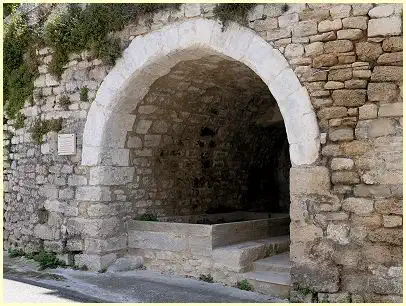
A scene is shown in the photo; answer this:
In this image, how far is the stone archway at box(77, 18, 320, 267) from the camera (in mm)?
5031

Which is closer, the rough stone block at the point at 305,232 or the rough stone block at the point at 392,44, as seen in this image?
the rough stone block at the point at 392,44

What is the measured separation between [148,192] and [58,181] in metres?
1.18

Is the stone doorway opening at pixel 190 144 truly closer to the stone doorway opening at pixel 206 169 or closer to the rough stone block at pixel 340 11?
A: the stone doorway opening at pixel 206 169

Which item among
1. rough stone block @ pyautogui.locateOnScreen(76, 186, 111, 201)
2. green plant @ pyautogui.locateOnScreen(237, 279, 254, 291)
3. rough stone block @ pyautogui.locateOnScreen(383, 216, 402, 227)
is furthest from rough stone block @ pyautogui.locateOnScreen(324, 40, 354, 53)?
rough stone block @ pyautogui.locateOnScreen(76, 186, 111, 201)

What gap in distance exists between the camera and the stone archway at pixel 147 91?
5031mm

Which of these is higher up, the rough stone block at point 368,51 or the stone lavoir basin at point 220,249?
the rough stone block at point 368,51

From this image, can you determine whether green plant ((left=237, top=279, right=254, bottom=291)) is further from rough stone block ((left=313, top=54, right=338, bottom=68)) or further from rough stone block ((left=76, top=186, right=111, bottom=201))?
rough stone block ((left=313, top=54, right=338, bottom=68))

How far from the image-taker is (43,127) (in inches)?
284

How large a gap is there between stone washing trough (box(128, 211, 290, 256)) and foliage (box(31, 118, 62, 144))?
63.4 inches

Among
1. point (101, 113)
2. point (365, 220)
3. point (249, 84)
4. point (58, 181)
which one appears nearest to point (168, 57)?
point (101, 113)

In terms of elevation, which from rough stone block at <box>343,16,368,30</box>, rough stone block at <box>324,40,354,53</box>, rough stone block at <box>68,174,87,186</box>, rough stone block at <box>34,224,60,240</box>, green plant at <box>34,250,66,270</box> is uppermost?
rough stone block at <box>343,16,368,30</box>

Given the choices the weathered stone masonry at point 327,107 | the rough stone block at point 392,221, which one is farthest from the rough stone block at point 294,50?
the rough stone block at point 392,221

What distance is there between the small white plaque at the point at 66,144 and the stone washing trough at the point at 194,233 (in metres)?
1.20

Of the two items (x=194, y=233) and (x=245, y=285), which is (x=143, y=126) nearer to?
(x=194, y=233)
